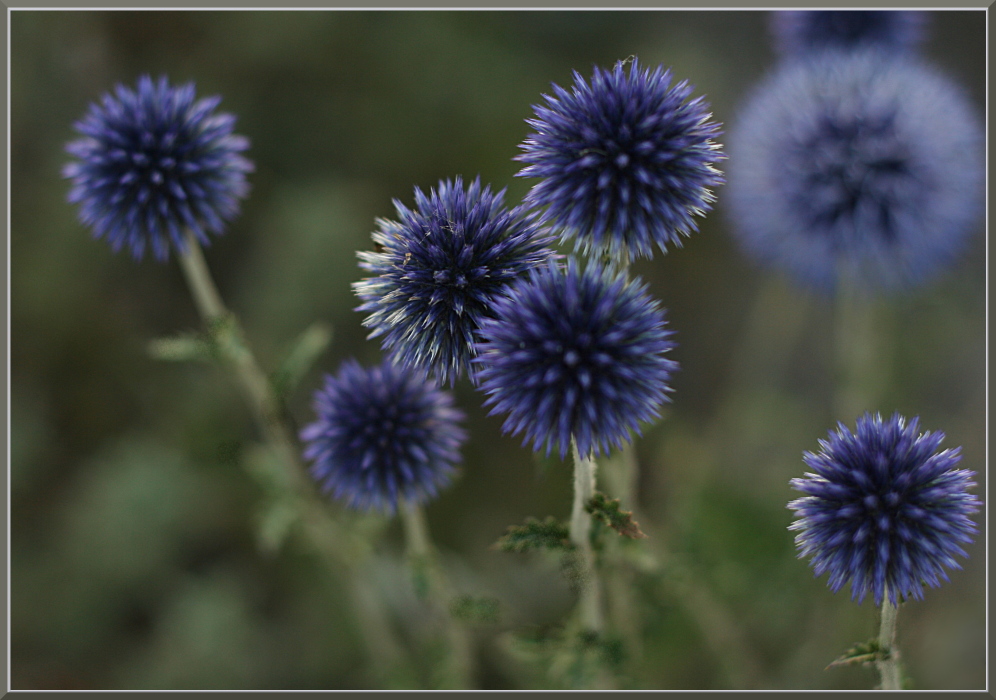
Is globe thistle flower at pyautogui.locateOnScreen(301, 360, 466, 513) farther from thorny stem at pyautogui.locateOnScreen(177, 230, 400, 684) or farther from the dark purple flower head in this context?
the dark purple flower head

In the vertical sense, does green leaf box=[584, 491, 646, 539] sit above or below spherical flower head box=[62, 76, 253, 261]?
below

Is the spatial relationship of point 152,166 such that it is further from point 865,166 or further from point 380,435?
point 865,166

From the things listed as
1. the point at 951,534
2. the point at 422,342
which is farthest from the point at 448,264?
the point at 951,534

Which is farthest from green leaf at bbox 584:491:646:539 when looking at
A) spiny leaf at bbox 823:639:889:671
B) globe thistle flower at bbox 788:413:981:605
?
spiny leaf at bbox 823:639:889:671

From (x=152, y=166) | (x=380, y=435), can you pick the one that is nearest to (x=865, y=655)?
(x=380, y=435)

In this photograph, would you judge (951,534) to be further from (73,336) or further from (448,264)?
(73,336)

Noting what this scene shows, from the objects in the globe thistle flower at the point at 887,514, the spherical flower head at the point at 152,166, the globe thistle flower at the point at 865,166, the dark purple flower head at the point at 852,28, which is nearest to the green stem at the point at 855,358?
the globe thistle flower at the point at 865,166
